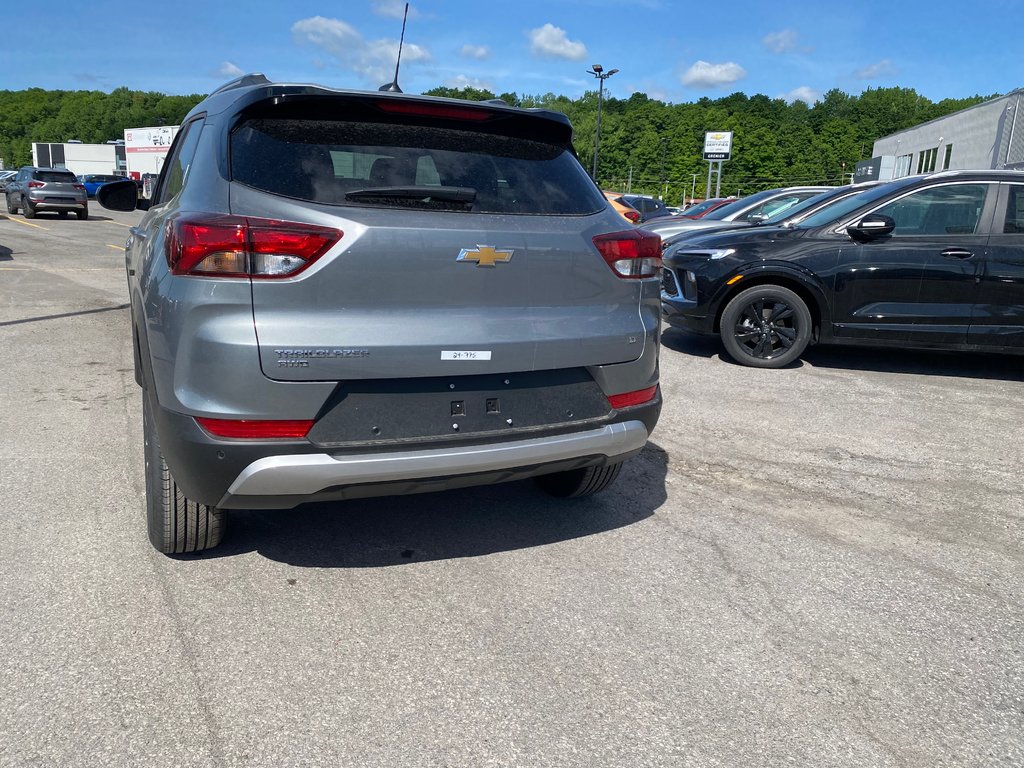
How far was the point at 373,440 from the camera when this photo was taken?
2.75 meters

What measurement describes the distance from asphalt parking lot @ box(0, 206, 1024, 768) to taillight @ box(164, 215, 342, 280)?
3.89 ft

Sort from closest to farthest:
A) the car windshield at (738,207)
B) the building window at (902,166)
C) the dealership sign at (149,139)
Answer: the car windshield at (738,207)
the building window at (902,166)
the dealership sign at (149,139)

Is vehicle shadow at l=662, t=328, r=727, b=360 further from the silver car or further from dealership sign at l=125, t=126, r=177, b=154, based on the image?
dealership sign at l=125, t=126, r=177, b=154

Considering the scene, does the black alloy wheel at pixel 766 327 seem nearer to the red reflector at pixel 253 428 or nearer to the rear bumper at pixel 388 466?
the rear bumper at pixel 388 466

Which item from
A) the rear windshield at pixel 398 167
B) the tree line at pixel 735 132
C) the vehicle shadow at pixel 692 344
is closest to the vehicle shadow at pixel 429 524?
the rear windshield at pixel 398 167

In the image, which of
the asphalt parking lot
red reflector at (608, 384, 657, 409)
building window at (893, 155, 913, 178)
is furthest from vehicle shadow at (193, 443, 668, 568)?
building window at (893, 155, 913, 178)

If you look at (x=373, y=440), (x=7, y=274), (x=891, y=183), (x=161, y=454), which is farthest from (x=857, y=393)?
(x=7, y=274)

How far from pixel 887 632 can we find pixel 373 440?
74.8 inches

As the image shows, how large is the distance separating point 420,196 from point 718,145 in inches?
3116

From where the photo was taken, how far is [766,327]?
23.3 feet

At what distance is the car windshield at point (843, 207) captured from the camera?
7.02m

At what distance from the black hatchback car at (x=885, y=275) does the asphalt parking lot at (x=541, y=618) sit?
2064 mm

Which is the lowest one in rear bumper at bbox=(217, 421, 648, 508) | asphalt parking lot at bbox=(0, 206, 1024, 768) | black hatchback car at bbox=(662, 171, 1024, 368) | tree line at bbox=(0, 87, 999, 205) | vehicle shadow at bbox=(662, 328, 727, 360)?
asphalt parking lot at bbox=(0, 206, 1024, 768)

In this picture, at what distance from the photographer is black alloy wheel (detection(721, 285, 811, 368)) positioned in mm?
6996
